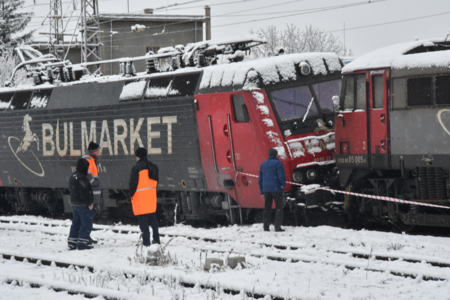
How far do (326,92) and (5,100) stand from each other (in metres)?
9.82

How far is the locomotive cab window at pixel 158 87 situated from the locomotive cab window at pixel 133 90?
22 cm

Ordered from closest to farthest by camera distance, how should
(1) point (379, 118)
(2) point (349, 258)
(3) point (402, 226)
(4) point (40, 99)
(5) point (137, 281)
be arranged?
(5) point (137, 281)
(2) point (349, 258)
(1) point (379, 118)
(3) point (402, 226)
(4) point (40, 99)

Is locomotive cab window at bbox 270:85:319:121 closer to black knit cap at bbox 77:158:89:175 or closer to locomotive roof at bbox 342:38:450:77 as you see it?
locomotive roof at bbox 342:38:450:77

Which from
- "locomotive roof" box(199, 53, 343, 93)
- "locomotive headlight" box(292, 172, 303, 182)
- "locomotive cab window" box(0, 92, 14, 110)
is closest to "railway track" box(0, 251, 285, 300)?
"locomotive headlight" box(292, 172, 303, 182)

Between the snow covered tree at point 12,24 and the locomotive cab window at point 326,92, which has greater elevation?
the snow covered tree at point 12,24

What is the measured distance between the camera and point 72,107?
1581 cm

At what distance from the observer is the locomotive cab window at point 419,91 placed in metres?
10.1

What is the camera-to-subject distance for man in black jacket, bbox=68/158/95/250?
33.9 feet

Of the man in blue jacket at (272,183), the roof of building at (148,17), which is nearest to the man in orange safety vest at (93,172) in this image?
the man in blue jacket at (272,183)

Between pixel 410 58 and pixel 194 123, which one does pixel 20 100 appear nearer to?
pixel 194 123

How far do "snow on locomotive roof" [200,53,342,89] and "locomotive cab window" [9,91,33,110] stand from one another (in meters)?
6.59

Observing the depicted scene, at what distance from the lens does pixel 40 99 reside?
55.2ft

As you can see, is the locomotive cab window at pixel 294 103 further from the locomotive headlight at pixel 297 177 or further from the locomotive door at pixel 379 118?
the locomotive door at pixel 379 118

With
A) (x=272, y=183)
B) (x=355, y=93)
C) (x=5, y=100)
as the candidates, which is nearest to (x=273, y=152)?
(x=272, y=183)
